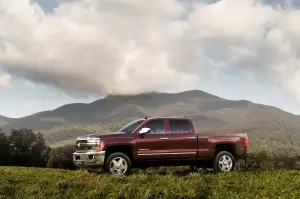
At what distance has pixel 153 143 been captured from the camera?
531 inches

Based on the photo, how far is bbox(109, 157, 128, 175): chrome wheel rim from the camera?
12.8 m

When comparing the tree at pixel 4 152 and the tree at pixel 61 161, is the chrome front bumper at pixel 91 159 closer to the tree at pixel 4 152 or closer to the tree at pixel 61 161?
the tree at pixel 61 161

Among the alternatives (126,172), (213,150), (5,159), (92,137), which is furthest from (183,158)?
(5,159)

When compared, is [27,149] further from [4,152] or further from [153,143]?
[153,143]

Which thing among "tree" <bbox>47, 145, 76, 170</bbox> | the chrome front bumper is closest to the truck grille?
the chrome front bumper

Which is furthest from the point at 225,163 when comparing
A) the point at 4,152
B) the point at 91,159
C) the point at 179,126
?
the point at 4,152

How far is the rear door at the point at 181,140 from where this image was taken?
13.8 meters

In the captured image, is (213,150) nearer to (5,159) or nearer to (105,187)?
(105,187)

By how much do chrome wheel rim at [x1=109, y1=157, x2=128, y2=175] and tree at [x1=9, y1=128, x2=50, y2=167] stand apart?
4805 centimetres

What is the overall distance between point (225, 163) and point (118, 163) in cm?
418

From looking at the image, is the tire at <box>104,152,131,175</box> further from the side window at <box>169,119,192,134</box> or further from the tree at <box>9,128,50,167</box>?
the tree at <box>9,128,50,167</box>

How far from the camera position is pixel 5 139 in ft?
193

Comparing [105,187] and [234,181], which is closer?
[105,187]

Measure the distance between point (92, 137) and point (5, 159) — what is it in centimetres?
→ 4756
